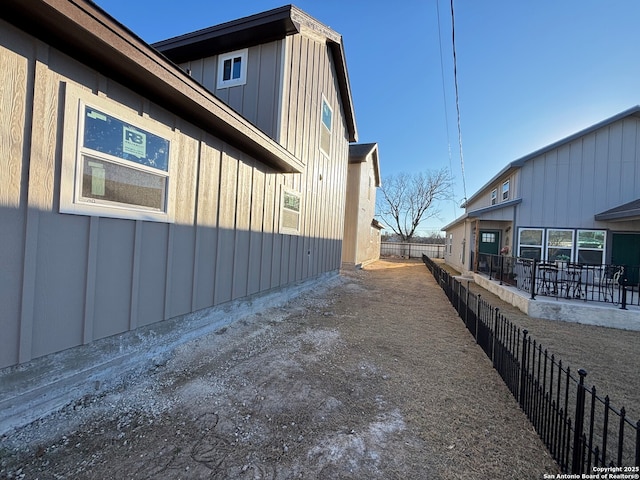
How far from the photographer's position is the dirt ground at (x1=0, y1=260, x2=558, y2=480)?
6.38ft

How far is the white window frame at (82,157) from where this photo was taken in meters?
2.42


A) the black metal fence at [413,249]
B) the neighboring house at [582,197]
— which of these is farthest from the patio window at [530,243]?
the black metal fence at [413,249]

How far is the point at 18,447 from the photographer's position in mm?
1975

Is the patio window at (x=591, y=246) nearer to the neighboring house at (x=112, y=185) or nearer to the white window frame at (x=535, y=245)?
the white window frame at (x=535, y=245)

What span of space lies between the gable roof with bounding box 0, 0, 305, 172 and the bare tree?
37.9 metres

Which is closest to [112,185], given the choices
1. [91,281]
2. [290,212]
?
[91,281]

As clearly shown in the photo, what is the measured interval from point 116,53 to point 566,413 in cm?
469

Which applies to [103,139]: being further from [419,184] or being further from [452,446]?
[419,184]

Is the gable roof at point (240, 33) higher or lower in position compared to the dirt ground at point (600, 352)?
higher

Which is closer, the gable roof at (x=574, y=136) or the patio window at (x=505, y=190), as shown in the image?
→ the gable roof at (x=574, y=136)

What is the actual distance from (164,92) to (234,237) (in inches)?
91.8

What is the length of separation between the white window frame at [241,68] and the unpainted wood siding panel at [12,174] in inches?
190

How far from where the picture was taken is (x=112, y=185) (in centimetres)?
282

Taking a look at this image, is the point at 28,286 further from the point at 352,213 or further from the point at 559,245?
the point at 352,213
